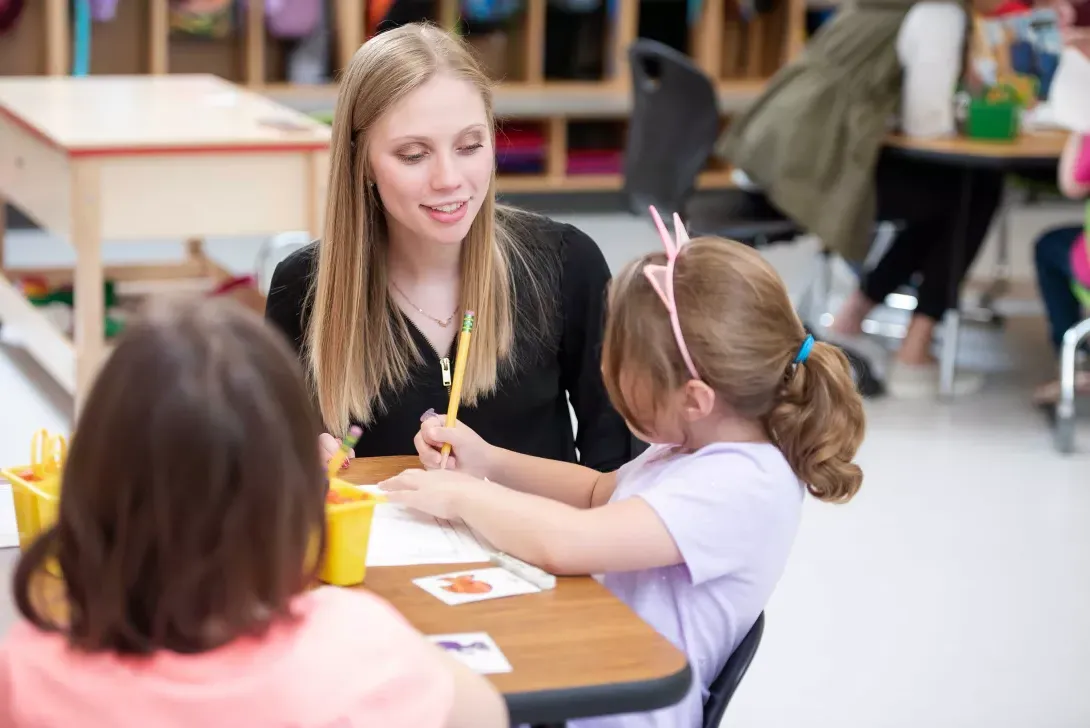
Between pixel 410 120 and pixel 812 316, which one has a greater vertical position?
pixel 410 120

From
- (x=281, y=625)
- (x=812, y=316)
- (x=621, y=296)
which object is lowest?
(x=812, y=316)

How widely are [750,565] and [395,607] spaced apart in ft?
1.07

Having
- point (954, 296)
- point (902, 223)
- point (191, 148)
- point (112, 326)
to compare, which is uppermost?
point (191, 148)

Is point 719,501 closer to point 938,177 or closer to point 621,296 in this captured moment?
point 621,296

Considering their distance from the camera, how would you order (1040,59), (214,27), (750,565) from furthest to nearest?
(214,27), (1040,59), (750,565)

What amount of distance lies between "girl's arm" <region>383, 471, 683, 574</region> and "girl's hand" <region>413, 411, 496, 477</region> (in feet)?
0.63

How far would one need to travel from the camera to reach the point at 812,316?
4605mm

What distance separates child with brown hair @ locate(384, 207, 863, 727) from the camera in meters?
1.37

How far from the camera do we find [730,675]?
4.73 feet

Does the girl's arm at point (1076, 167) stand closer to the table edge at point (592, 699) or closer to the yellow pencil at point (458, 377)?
the yellow pencil at point (458, 377)

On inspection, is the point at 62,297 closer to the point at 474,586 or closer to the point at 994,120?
the point at 994,120

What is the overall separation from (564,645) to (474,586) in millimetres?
139

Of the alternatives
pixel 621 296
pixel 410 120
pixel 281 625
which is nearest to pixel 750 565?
pixel 621 296

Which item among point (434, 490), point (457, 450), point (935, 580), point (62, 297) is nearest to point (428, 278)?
point (457, 450)
